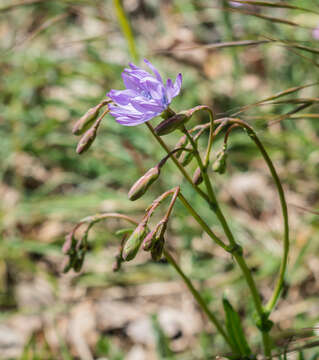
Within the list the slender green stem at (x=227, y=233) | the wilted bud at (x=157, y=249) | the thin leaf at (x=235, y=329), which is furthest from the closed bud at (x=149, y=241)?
the thin leaf at (x=235, y=329)

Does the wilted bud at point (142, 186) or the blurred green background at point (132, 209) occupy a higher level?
the wilted bud at point (142, 186)

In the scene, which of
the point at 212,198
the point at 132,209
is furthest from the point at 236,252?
the point at 132,209

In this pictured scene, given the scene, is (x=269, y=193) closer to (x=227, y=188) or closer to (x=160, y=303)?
(x=227, y=188)

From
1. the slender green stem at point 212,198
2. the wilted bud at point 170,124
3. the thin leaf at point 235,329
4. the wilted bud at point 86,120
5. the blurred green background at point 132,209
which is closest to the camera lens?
the wilted bud at point 170,124

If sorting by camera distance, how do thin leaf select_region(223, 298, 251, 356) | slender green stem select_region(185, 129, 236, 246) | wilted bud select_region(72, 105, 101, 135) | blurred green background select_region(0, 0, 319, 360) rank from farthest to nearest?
blurred green background select_region(0, 0, 319, 360), thin leaf select_region(223, 298, 251, 356), wilted bud select_region(72, 105, 101, 135), slender green stem select_region(185, 129, 236, 246)

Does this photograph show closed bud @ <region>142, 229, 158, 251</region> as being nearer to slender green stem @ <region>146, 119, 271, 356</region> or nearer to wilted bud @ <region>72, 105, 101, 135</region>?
slender green stem @ <region>146, 119, 271, 356</region>

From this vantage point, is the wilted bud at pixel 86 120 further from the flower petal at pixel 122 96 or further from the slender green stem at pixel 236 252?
the slender green stem at pixel 236 252

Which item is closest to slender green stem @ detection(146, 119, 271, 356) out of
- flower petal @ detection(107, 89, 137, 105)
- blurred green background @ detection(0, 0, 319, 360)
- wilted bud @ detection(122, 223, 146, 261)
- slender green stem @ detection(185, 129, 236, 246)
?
slender green stem @ detection(185, 129, 236, 246)
